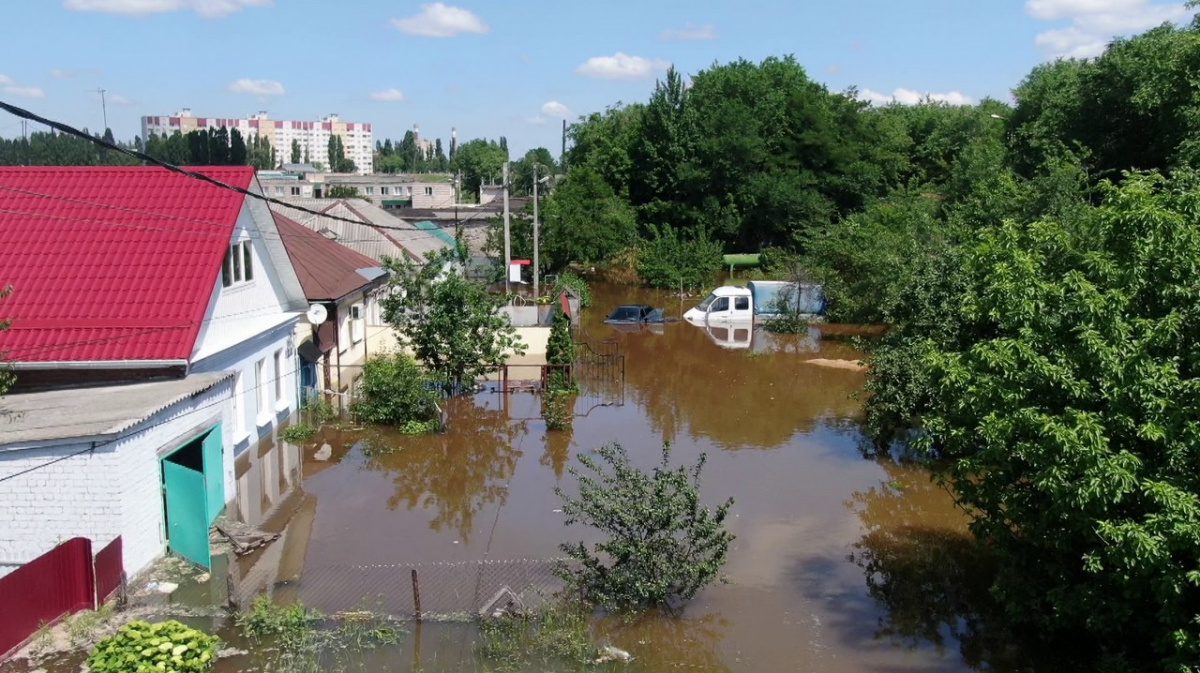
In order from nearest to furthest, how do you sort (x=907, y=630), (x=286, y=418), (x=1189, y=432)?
1. (x=1189, y=432)
2. (x=907, y=630)
3. (x=286, y=418)

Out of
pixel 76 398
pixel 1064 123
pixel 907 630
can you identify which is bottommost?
pixel 907 630

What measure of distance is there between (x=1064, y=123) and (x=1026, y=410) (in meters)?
29.5

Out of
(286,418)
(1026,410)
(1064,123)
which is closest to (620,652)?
(1026,410)

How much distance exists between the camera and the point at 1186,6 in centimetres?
2748

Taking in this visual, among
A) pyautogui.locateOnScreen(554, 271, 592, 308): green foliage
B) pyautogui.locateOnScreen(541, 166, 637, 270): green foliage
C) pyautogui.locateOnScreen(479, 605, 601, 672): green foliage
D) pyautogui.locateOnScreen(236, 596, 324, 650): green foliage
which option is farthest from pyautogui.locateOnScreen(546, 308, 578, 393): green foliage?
pyautogui.locateOnScreen(541, 166, 637, 270): green foliage

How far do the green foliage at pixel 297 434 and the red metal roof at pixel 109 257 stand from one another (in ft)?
16.0

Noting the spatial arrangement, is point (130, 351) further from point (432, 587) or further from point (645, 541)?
point (645, 541)

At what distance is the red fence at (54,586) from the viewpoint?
9398mm

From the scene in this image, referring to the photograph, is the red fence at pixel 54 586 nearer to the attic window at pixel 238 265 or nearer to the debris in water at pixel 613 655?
the debris in water at pixel 613 655

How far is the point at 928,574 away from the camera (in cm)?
1256

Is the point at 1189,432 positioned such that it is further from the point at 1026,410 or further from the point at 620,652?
the point at 620,652

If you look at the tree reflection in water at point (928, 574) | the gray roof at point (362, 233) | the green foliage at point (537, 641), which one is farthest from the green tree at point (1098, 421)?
the gray roof at point (362, 233)

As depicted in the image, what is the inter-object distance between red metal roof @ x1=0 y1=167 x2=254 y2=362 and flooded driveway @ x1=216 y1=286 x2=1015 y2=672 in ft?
10.8

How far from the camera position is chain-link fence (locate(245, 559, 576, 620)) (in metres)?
10.8
